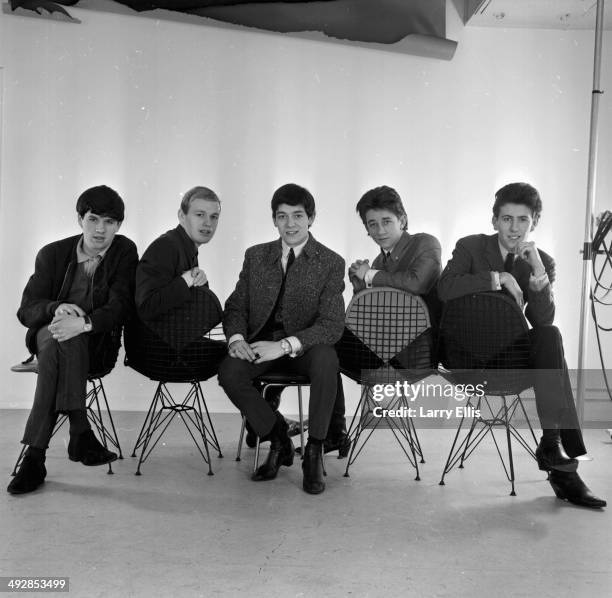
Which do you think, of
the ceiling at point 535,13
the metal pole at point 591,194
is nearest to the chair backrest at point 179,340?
the metal pole at point 591,194

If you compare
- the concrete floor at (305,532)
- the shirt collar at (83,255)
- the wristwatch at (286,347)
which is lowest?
the concrete floor at (305,532)

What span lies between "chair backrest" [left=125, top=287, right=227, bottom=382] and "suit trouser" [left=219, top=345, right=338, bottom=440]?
128mm

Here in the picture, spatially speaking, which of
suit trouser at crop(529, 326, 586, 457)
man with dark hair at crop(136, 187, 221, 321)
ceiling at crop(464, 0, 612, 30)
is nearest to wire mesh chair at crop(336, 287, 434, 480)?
suit trouser at crop(529, 326, 586, 457)

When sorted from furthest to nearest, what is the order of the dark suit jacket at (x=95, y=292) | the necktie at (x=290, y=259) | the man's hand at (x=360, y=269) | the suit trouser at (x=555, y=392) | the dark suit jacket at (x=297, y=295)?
the man's hand at (x=360, y=269)
the necktie at (x=290, y=259)
the dark suit jacket at (x=297, y=295)
the dark suit jacket at (x=95, y=292)
the suit trouser at (x=555, y=392)

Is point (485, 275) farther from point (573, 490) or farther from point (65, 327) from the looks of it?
point (65, 327)

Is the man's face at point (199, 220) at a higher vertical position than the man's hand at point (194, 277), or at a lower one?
higher

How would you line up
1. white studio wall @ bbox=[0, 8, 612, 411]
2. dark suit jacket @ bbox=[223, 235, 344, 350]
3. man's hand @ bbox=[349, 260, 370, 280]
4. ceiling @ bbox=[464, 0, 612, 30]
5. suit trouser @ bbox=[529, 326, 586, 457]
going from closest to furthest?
1. suit trouser @ bbox=[529, 326, 586, 457]
2. dark suit jacket @ bbox=[223, 235, 344, 350]
3. man's hand @ bbox=[349, 260, 370, 280]
4. ceiling @ bbox=[464, 0, 612, 30]
5. white studio wall @ bbox=[0, 8, 612, 411]

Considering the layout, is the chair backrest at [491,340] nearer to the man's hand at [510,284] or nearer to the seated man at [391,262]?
the man's hand at [510,284]

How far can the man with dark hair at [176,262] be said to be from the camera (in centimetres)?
278

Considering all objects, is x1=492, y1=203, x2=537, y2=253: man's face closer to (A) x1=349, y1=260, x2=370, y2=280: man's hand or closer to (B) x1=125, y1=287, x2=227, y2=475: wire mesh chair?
(A) x1=349, y1=260, x2=370, y2=280: man's hand

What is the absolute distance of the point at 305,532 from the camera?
223 cm

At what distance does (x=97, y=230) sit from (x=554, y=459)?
2131mm

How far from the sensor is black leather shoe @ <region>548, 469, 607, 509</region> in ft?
8.22

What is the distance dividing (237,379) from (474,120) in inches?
99.0
